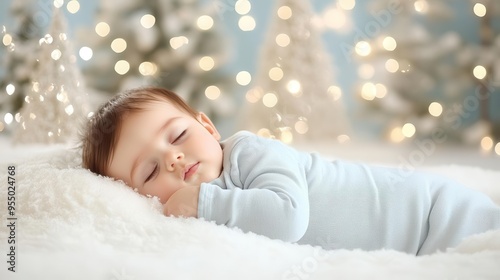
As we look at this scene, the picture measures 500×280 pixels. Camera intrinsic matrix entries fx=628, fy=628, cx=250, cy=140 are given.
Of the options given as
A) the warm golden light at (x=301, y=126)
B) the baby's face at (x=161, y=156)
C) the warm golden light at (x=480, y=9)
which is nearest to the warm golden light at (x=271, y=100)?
the warm golden light at (x=301, y=126)

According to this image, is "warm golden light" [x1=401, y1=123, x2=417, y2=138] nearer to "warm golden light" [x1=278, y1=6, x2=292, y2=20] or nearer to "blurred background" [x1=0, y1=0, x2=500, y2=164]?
"blurred background" [x1=0, y1=0, x2=500, y2=164]

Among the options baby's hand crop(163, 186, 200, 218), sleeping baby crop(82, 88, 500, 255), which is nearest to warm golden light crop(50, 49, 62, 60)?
sleeping baby crop(82, 88, 500, 255)

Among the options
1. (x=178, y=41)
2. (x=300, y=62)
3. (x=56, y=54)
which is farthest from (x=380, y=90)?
(x=56, y=54)

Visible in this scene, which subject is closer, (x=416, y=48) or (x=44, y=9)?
(x=44, y=9)

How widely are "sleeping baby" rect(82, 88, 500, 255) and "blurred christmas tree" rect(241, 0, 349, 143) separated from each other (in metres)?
1.74

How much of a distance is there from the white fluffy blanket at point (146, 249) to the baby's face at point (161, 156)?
2.6 inches

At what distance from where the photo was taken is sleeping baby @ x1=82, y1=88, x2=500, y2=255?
1.18 metres

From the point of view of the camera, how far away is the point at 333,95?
320cm

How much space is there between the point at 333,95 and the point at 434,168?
4.56 ft

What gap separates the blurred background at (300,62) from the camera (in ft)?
10.1

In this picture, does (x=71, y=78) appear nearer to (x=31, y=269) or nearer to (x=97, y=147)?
(x=97, y=147)

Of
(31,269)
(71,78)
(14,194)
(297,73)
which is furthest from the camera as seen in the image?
(297,73)

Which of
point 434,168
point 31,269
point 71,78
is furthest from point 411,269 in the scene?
point 71,78

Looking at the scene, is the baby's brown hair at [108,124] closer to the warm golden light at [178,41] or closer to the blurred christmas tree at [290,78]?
the blurred christmas tree at [290,78]
